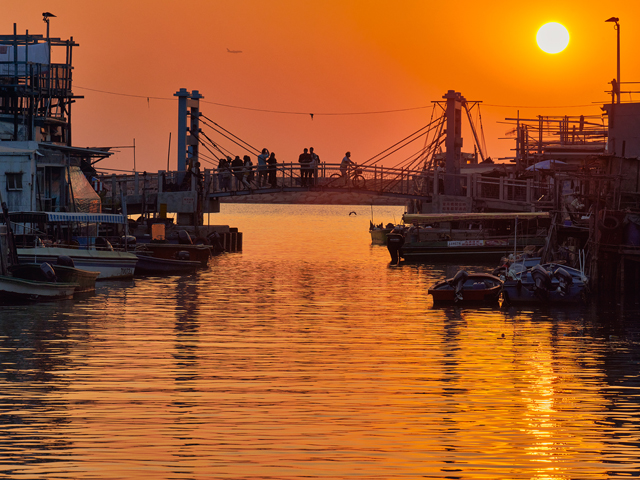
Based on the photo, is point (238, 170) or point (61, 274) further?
point (238, 170)

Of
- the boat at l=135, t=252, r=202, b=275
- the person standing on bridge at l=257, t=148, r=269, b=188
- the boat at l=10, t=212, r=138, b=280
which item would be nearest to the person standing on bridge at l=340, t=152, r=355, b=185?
the person standing on bridge at l=257, t=148, r=269, b=188

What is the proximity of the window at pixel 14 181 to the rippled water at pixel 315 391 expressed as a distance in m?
12.4

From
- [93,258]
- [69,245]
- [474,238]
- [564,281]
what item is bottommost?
[564,281]

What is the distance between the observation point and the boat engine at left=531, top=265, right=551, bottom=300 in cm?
3228

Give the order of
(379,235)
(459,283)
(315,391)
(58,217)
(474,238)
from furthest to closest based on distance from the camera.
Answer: (379,235) < (474,238) < (58,217) < (459,283) < (315,391)

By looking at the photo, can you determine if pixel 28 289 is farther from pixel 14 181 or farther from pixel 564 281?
pixel 564 281

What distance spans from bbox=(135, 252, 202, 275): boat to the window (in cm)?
659

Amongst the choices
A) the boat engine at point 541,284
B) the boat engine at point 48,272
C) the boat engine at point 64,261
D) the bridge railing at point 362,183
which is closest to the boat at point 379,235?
the bridge railing at point 362,183

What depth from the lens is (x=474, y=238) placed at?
56.1 meters

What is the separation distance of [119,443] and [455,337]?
1355cm

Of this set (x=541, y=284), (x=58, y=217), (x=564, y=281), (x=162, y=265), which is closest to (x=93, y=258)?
(x=58, y=217)

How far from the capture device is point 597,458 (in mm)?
12586

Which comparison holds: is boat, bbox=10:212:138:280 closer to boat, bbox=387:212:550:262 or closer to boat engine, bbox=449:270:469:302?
boat engine, bbox=449:270:469:302

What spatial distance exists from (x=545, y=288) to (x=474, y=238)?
23.8 metres
